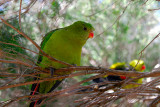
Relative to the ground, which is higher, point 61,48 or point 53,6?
point 53,6

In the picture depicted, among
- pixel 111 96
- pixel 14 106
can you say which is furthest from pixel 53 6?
pixel 14 106

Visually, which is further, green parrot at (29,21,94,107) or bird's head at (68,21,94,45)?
Result: bird's head at (68,21,94,45)

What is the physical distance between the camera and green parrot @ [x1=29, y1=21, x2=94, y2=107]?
77.4 inches

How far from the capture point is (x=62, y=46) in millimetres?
1962

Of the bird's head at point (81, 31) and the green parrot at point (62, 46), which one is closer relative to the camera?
the green parrot at point (62, 46)

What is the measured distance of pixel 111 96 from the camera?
181cm

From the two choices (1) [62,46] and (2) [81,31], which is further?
(2) [81,31]

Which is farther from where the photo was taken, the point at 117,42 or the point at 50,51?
the point at 117,42

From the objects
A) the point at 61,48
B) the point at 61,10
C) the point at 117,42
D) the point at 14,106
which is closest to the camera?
the point at 61,10

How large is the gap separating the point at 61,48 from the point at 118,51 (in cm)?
326

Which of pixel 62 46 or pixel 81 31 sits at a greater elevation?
pixel 81 31

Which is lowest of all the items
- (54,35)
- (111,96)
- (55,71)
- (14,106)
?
(14,106)

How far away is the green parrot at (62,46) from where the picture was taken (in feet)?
6.45

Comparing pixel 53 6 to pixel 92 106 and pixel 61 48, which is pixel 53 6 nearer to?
pixel 61 48
